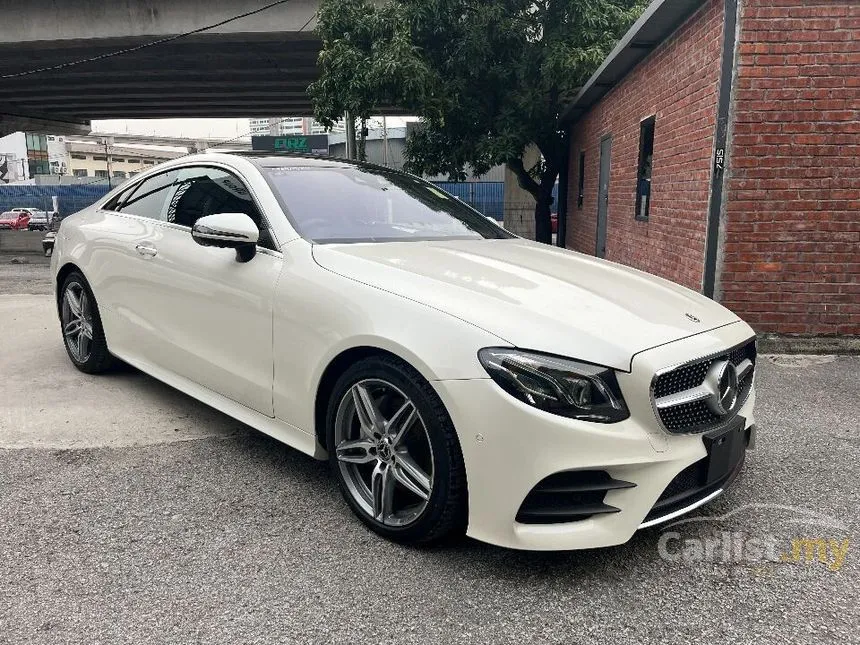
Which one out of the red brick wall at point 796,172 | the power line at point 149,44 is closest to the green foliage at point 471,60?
the power line at point 149,44

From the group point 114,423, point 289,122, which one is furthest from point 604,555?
point 289,122

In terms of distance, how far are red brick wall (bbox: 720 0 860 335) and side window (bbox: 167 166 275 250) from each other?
4.33 m

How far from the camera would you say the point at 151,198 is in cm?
430

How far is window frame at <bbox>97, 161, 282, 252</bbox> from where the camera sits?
321cm

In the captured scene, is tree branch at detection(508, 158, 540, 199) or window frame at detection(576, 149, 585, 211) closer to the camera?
window frame at detection(576, 149, 585, 211)

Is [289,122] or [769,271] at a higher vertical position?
[289,122]

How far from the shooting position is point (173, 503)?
9.94 feet

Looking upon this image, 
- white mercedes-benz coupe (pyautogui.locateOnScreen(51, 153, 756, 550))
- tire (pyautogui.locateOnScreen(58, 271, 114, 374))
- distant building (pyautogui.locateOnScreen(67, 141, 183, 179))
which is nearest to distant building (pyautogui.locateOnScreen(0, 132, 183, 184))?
distant building (pyautogui.locateOnScreen(67, 141, 183, 179))

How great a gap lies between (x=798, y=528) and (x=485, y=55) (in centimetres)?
1257

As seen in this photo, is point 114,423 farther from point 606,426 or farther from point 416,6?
point 416,6

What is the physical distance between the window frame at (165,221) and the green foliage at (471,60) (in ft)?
27.7

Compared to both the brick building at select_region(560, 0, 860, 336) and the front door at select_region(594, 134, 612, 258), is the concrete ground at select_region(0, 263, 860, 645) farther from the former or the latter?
the front door at select_region(594, 134, 612, 258)

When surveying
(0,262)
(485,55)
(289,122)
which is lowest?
(0,262)

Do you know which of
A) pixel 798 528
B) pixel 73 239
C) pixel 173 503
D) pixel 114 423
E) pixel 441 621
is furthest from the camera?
pixel 73 239
